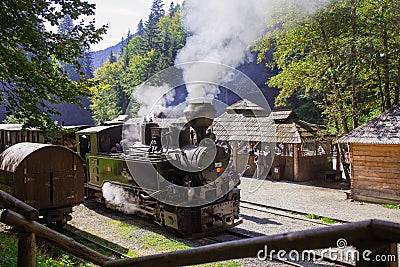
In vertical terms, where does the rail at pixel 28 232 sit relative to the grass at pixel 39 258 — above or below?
above

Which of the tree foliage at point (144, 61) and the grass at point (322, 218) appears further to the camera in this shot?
the tree foliage at point (144, 61)

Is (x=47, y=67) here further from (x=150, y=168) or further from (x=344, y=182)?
(x=344, y=182)

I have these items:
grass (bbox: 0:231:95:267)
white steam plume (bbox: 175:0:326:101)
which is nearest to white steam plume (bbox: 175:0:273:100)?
white steam plume (bbox: 175:0:326:101)

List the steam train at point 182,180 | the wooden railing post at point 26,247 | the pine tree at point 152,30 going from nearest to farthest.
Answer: the wooden railing post at point 26,247
the steam train at point 182,180
the pine tree at point 152,30

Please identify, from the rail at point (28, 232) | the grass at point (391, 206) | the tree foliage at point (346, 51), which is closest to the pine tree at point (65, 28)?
the rail at point (28, 232)

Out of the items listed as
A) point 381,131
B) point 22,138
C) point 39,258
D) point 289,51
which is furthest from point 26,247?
point 22,138

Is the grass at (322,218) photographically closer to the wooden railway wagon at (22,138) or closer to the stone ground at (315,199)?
the stone ground at (315,199)

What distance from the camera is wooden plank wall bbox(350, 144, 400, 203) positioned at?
1212 cm

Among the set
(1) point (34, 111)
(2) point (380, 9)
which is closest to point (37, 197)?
(1) point (34, 111)

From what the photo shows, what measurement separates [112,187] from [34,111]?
5.43 meters

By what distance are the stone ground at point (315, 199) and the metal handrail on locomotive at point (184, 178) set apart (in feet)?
10.7

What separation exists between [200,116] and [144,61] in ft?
92.2

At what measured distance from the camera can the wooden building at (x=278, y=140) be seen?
1770 centimetres

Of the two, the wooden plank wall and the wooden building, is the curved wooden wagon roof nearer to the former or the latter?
the wooden plank wall
